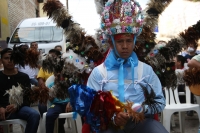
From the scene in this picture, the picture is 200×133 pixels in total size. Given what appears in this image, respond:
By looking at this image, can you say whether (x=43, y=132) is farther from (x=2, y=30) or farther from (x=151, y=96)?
(x=2, y=30)

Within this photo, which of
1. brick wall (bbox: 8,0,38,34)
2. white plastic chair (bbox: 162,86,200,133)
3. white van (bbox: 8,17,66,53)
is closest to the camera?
white plastic chair (bbox: 162,86,200,133)

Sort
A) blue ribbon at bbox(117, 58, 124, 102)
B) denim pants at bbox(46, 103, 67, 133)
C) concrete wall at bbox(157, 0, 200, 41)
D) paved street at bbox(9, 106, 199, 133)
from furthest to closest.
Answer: concrete wall at bbox(157, 0, 200, 41), paved street at bbox(9, 106, 199, 133), denim pants at bbox(46, 103, 67, 133), blue ribbon at bbox(117, 58, 124, 102)

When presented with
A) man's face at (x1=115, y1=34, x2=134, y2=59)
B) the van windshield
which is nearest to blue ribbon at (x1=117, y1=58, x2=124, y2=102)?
man's face at (x1=115, y1=34, x2=134, y2=59)

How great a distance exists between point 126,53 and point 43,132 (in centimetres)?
229

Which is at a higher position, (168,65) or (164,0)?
(164,0)

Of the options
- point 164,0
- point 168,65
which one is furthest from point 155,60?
point 164,0

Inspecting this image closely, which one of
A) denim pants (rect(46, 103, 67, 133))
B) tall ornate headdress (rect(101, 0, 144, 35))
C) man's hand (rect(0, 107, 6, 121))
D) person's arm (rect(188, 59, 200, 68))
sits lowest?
denim pants (rect(46, 103, 67, 133))

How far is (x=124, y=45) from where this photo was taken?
240 centimetres

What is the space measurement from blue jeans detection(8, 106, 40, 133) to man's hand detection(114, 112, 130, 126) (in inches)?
77.9

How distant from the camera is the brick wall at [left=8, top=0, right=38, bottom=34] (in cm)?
1368

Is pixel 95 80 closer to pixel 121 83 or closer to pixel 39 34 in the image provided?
pixel 121 83

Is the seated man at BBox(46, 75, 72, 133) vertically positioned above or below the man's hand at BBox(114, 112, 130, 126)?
below

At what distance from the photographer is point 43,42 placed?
937cm

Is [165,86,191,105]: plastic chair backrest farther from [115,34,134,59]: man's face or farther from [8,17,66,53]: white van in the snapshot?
[8,17,66,53]: white van
